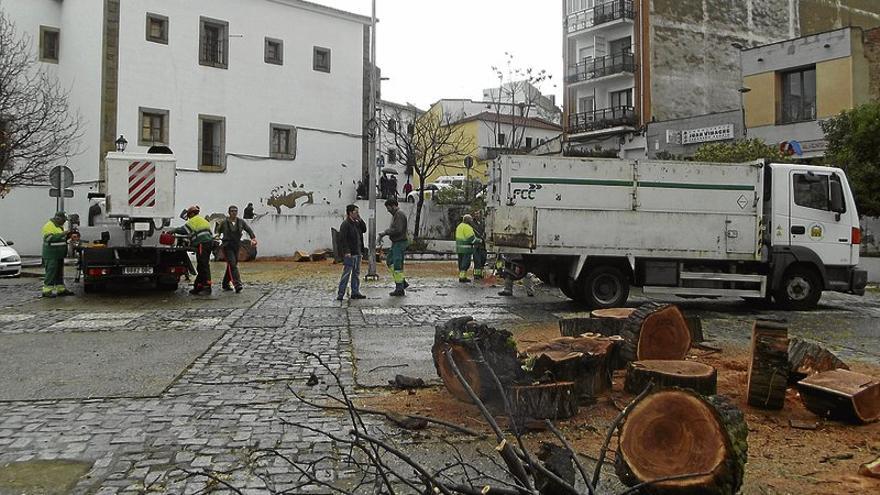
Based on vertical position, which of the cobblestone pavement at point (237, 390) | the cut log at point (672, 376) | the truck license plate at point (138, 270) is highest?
the truck license plate at point (138, 270)

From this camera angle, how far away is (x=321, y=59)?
33.8 m

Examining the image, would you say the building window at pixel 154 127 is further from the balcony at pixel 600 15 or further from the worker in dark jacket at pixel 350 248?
the balcony at pixel 600 15

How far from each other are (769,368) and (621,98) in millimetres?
35094

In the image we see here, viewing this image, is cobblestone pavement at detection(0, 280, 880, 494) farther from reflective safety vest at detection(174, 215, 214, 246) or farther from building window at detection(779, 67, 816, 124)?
building window at detection(779, 67, 816, 124)

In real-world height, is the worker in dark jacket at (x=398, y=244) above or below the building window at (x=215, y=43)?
below

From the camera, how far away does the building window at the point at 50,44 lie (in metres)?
31.3

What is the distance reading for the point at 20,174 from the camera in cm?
2227

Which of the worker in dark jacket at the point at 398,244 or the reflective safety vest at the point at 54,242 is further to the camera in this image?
the worker in dark jacket at the point at 398,244

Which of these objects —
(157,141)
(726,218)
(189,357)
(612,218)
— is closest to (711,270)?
(726,218)

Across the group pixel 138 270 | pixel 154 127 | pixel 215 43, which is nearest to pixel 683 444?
pixel 138 270

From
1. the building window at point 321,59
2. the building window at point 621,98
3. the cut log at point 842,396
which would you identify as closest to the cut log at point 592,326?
the cut log at point 842,396

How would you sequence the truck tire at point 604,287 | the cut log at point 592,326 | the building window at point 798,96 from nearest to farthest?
1. the cut log at point 592,326
2. the truck tire at point 604,287
3. the building window at point 798,96

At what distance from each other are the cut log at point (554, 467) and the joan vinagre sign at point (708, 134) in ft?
95.0

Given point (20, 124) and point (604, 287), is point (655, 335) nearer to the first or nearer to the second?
point (604, 287)
